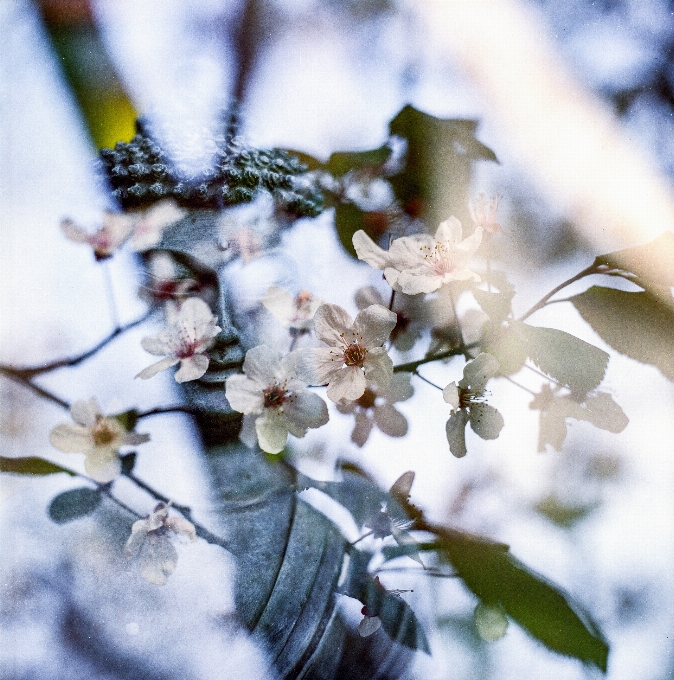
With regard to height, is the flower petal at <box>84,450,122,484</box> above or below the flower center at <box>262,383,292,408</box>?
below

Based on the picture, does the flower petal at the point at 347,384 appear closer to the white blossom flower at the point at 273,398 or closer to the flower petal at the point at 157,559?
the white blossom flower at the point at 273,398

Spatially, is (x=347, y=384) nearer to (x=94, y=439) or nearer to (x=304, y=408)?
(x=304, y=408)

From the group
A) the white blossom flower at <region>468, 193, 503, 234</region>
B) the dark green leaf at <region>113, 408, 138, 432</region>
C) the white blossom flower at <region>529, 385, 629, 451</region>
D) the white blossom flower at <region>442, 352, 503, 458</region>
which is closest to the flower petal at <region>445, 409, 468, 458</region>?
the white blossom flower at <region>442, 352, 503, 458</region>

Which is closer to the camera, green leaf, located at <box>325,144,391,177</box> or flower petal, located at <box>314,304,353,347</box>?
flower petal, located at <box>314,304,353,347</box>

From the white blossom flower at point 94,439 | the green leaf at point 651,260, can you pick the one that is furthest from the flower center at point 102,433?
the green leaf at point 651,260

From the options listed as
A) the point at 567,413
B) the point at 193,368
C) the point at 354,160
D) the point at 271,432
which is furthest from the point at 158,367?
the point at 567,413

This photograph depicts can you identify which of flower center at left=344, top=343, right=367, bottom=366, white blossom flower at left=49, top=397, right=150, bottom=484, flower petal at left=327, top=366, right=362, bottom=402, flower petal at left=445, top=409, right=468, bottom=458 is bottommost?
white blossom flower at left=49, top=397, right=150, bottom=484

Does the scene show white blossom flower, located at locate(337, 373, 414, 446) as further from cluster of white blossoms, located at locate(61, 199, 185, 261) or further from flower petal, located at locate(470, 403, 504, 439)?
cluster of white blossoms, located at locate(61, 199, 185, 261)
